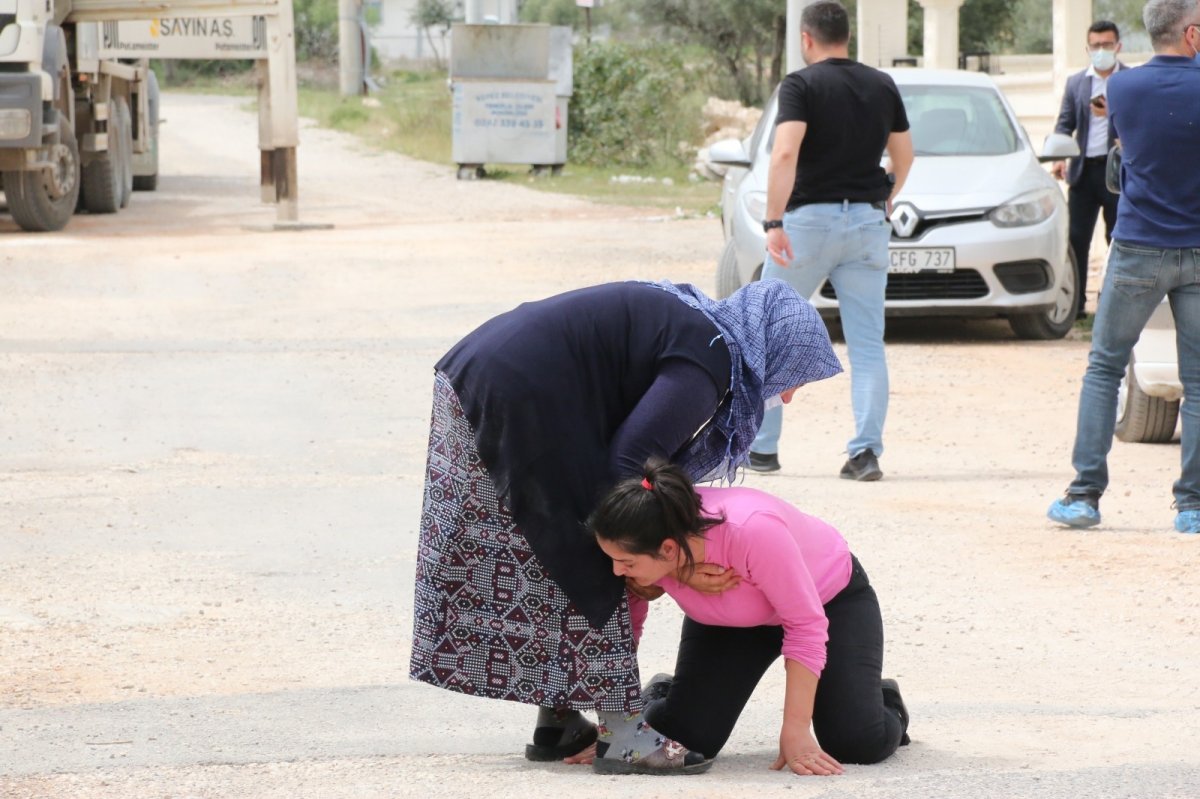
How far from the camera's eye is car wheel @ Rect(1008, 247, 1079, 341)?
11367 mm

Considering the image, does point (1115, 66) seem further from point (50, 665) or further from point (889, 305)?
point (50, 665)

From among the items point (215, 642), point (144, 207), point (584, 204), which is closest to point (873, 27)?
point (584, 204)

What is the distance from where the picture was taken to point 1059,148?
1041cm

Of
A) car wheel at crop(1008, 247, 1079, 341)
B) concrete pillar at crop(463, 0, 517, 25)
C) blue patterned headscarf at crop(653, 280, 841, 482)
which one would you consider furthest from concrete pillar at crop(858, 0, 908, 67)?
blue patterned headscarf at crop(653, 280, 841, 482)

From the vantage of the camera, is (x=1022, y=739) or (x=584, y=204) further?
(x=584, y=204)

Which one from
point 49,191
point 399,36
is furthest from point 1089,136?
point 399,36

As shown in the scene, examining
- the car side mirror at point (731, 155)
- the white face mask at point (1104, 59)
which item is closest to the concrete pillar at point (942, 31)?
the white face mask at point (1104, 59)

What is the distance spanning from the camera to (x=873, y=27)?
20.5 metres

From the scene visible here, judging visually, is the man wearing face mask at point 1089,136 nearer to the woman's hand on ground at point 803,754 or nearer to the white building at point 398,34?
the woman's hand on ground at point 803,754

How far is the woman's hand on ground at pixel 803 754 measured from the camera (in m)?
3.74

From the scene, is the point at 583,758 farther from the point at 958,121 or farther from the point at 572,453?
the point at 958,121

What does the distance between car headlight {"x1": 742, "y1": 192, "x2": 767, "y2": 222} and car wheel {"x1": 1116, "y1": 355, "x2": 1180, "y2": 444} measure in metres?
3.01

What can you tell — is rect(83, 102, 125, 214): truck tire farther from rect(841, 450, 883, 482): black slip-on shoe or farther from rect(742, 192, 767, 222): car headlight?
rect(841, 450, 883, 482): black slip-on shoe

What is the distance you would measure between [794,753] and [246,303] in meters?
10.0
